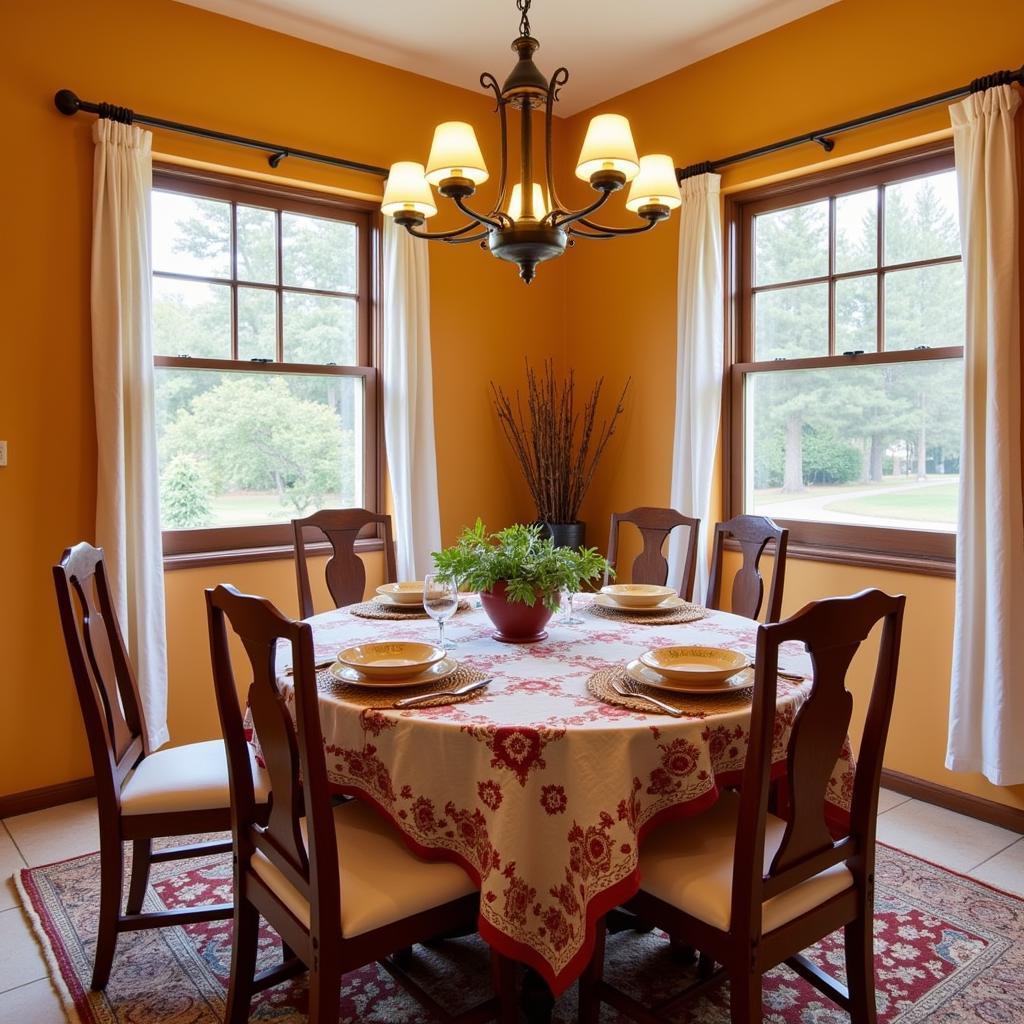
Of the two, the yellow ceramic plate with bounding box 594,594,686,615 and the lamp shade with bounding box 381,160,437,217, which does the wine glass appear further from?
the lamp shade with bounding box 381,160,437,217

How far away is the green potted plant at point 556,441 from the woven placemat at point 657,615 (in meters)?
1.51

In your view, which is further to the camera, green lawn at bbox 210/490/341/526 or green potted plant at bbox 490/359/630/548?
green potted plant at bbox 490/359/630/548

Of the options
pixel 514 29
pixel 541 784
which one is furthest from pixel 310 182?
pixel 541 784

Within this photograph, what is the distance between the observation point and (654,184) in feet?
7.65

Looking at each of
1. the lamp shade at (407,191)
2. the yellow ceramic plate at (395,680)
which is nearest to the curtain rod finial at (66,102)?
the lamp shade at (407,191)

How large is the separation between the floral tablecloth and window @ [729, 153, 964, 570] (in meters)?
1.82

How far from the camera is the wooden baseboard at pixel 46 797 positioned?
301 centimetres

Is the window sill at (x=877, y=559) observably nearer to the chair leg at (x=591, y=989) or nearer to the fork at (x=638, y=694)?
the fork at (x=638, y=694)

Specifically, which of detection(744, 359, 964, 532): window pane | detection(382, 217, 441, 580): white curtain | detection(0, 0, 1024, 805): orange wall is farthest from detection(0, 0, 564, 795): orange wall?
detection(744, 359, 964, 532): window pane

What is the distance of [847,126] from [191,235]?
2531 millimetres

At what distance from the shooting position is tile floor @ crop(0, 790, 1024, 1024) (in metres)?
2.27

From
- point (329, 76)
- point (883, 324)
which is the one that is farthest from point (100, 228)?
point (883, 324)

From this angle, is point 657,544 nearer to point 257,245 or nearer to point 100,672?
point 100,672

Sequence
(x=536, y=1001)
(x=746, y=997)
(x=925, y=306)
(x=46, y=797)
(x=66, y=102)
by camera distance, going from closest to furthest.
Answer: (x=746, y=997) < (x=536, y=1001) < (x=66, y=102) < (x=46, y=797) < (x=925, y=306)
